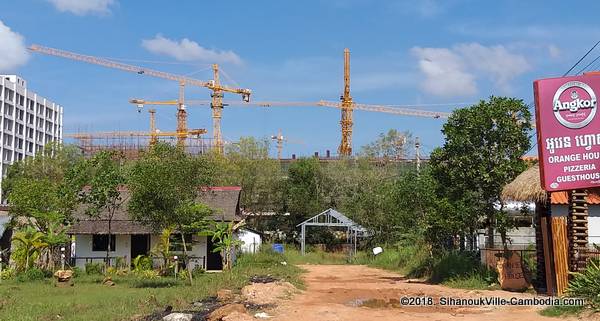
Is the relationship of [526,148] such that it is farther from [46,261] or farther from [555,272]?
[46,261]

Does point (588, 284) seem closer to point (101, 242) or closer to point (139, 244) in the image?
point (139, 244)

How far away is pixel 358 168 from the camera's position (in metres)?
57.8

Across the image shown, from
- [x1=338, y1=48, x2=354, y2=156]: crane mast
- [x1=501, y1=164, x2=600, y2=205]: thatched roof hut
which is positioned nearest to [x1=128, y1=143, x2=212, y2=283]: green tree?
[x1=501, y1=164, x2=600, y2=205]: thatched roof hut

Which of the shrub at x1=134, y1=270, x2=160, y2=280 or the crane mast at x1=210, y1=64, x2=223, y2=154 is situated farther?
the crane mast at x1=210, y1=64, x2=223, y2=154

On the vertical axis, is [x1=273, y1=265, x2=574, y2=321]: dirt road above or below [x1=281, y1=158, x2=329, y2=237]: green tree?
below

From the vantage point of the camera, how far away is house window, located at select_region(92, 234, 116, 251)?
3209 cm

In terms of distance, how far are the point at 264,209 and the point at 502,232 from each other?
35182mm

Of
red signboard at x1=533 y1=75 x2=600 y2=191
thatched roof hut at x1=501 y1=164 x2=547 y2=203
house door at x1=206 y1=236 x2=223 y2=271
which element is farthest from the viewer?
house door at x1=206 y1=236 x2=223 y2=271

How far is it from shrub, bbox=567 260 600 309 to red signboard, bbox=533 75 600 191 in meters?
2.23

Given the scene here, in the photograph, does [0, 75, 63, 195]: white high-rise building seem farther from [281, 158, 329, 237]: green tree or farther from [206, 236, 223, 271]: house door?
[206, 236, 223, 271]: house door

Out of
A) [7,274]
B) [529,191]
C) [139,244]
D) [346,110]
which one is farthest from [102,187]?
[346,110]

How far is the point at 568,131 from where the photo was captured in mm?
16891

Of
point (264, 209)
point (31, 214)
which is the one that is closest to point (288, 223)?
point (264, 209)

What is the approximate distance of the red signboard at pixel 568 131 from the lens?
1666 centimetres
